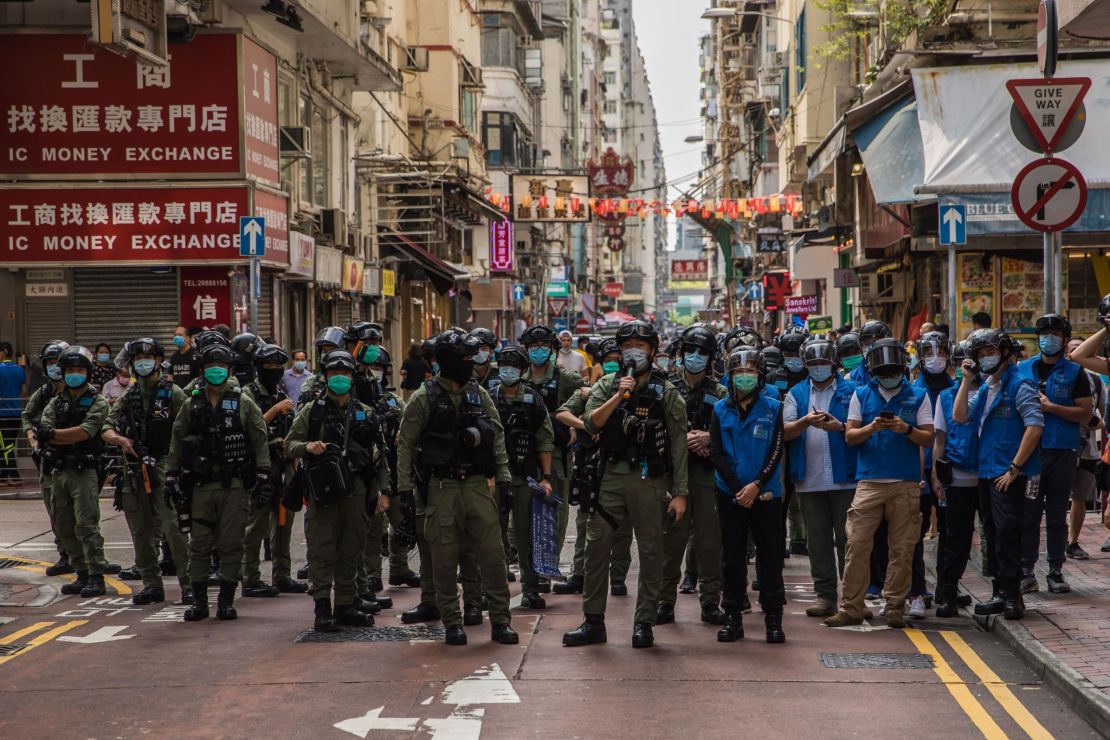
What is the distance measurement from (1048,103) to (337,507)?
19.0 feet

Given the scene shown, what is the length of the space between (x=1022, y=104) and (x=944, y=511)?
9.76ft

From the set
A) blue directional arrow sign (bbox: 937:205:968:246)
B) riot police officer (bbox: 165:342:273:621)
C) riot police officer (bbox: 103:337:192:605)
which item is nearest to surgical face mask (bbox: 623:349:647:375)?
riot police officer (bbox: 165:342:273:621)

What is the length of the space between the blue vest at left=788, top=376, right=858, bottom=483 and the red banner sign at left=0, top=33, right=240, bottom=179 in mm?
13537

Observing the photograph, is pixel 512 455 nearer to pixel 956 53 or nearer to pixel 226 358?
pixel 226 358

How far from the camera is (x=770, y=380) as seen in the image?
510 inches

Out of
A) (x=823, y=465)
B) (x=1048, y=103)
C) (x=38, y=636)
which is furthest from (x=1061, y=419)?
(x=38, y=636)

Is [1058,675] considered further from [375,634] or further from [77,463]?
[77,463]

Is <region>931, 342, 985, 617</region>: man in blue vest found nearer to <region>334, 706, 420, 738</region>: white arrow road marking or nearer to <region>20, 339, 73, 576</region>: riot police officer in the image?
<region>334, 706, 420, 738</region>: white arrow road marking

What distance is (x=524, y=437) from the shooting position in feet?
36.5

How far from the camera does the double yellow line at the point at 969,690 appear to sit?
23.8 feet

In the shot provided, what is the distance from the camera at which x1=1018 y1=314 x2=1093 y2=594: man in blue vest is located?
34.3 ft

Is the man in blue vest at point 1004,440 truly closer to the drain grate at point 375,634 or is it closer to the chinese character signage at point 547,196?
the drain grate at point 375,634

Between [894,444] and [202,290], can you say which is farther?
[202,290]

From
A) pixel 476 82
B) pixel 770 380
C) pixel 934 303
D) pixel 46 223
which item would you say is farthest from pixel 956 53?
pixel 476 82
